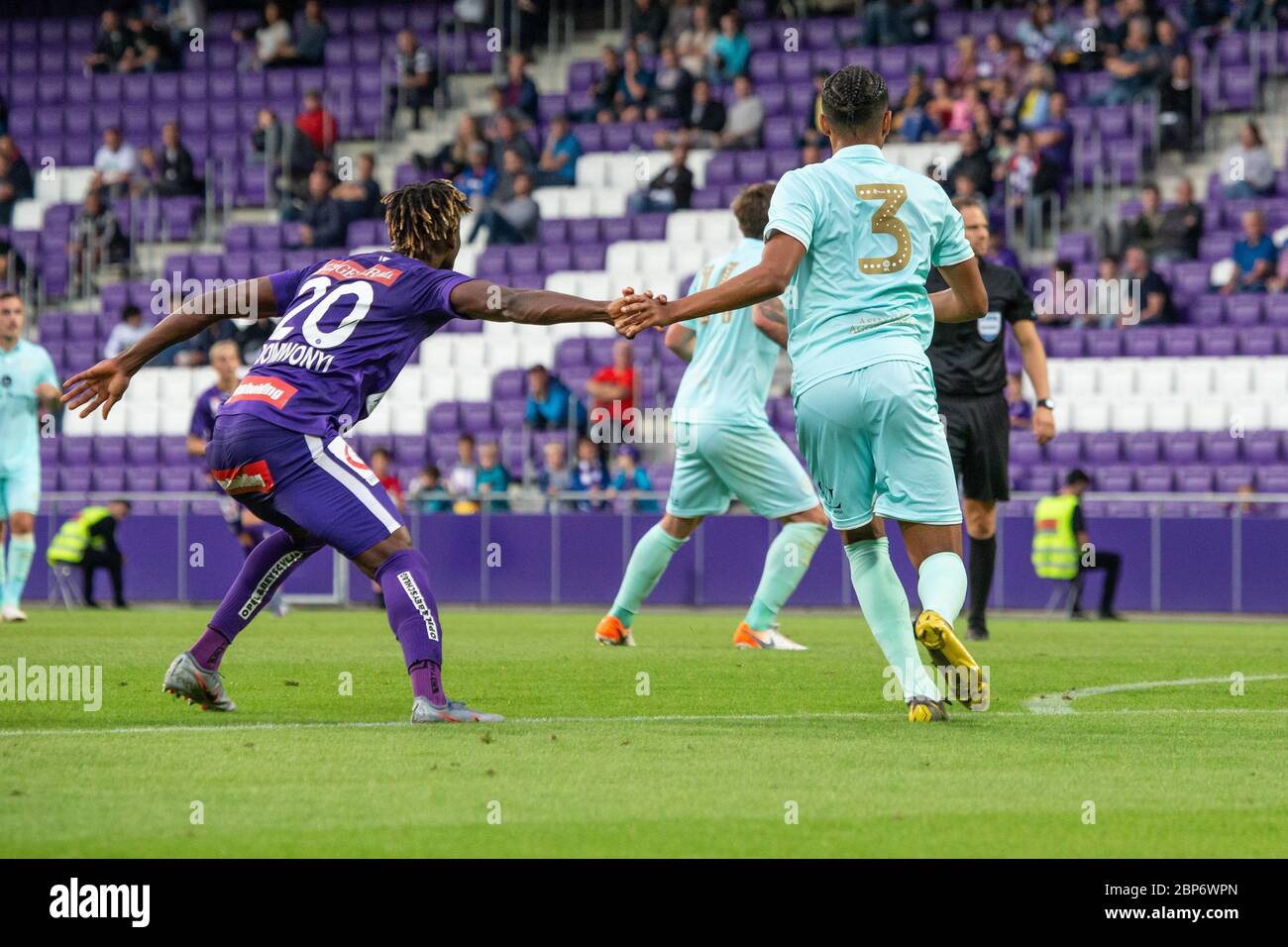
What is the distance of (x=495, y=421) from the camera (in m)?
23.7

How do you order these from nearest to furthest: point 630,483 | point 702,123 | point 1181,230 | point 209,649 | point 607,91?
point 209,649 → point 630,483 → point 1181,230 → point 702,123 → point 607,91

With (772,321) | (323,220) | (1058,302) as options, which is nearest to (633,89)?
(323,220)

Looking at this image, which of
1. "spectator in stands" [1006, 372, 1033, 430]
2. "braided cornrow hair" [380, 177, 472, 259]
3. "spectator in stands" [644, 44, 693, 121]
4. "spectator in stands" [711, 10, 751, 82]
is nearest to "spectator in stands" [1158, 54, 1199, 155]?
"spectator in stands" [1006, 372, 1033, 430]

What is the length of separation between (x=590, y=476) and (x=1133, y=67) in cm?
827

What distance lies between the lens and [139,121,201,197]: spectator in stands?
28.6 metres

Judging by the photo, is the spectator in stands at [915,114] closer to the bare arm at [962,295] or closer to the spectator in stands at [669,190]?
the spectator in stands at [669,190]

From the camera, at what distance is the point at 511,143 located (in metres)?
26.8

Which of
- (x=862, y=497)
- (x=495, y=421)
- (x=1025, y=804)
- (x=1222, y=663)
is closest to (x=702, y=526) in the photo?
(x=495, y=421)

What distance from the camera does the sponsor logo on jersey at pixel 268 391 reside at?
7.64 metres

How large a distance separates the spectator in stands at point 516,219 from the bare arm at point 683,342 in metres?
13.7

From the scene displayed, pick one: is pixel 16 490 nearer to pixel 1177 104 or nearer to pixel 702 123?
pixel 702 123

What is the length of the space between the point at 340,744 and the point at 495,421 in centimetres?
1682

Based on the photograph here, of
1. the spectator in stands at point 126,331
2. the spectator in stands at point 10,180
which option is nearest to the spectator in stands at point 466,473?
the spectator in stands at point 126,331

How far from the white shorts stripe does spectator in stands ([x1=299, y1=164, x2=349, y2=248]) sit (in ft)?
62.5
